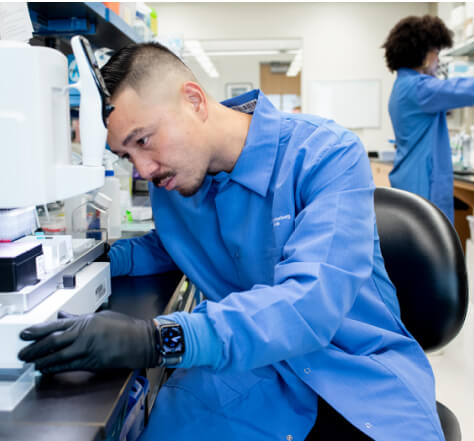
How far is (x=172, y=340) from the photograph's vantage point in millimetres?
662

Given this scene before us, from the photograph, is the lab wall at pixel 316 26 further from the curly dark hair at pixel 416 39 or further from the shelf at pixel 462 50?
the curly dark hair at pixel 416 39

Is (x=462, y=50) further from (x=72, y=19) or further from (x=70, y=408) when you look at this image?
(x=70, y=408)

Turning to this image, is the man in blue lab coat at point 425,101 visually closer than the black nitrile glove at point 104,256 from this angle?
No

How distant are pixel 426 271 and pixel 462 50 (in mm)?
3592

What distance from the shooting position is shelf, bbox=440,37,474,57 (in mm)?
3541

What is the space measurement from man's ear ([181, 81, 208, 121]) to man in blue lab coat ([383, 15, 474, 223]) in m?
2.04

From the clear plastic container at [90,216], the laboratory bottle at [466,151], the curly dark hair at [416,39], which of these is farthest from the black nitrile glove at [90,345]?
the laboratory bottle at [466,151]

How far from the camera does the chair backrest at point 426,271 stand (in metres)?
1.01

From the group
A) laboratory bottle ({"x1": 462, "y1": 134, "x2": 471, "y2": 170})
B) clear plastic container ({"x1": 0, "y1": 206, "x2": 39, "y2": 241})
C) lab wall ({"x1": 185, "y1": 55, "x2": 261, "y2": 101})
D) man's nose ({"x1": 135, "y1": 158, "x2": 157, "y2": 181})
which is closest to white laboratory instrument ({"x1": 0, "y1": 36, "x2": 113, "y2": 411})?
clear plastic container ({"x1": 0, "y1": 206, "x2": 39, "y2": 241})

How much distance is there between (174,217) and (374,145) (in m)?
5.29

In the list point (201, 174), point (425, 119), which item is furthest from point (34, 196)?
point (425, 119)

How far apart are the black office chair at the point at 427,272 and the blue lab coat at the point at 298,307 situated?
9cm

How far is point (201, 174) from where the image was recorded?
1.06 metres

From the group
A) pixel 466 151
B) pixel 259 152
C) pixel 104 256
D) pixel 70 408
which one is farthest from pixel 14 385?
pixel 466 151
